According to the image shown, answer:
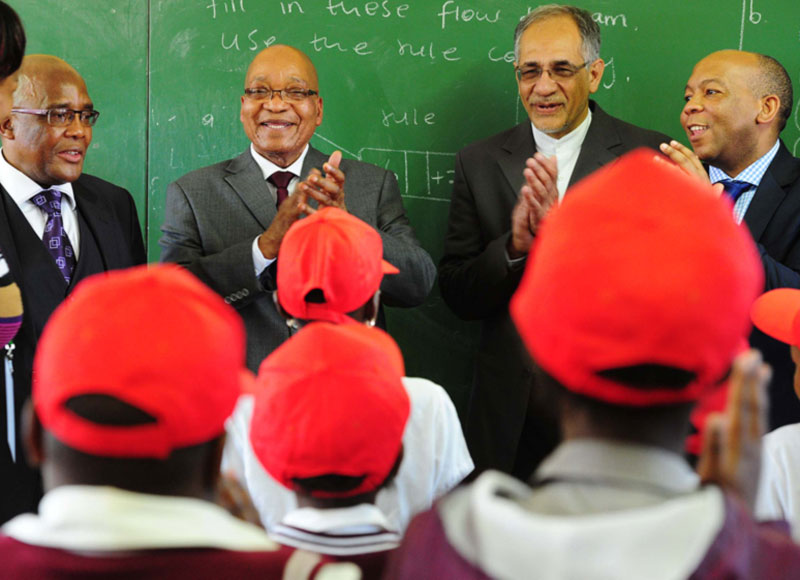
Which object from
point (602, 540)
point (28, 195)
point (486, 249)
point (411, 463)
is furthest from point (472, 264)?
point (602, 540)

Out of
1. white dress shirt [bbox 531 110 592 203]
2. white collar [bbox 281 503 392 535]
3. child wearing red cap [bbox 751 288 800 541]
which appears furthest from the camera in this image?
white dress shirt [bbox 531 110 592 203]

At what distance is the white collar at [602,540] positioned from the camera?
0.92 metres

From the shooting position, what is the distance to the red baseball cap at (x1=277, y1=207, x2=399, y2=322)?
2.14 metres

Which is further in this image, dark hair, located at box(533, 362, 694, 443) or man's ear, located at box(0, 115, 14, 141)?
man's ear, located at box(0, 115, 14, 141)

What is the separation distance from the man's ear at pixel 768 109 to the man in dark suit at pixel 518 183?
422 mm

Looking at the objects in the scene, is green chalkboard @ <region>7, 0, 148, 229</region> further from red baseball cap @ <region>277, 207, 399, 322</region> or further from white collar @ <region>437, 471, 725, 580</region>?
white collar @ <region>437, 471, 725, 580</region>

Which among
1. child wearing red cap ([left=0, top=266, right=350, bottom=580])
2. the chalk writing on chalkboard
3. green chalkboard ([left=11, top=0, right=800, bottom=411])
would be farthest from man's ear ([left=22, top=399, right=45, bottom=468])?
the chalk writing on chalkboard

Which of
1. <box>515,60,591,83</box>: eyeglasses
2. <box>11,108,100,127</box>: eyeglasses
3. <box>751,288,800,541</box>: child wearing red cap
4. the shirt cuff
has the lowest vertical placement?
<box>751,288,800,541</box>: child wearing red cap

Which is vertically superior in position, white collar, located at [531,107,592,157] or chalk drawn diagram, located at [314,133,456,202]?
white collar, located at [531,107,592,157]

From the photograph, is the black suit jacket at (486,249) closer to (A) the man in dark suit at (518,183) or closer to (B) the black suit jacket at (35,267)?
(A) the man in dark suit at (518,183)

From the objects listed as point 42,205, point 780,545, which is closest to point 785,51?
point 42,205

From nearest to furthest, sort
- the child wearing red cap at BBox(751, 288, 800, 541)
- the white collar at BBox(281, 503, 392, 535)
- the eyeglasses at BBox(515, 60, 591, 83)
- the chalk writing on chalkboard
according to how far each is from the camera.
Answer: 1. the white collar at BBox(281, 503, 392, 535)
2. the child wearing red cap at BBox(751, 288, 800, 541)
3. the eyeglasses at BBox(515, 60, 591, 83)
4. the chalk writing on chalkboard

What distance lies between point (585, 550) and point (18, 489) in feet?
7.45

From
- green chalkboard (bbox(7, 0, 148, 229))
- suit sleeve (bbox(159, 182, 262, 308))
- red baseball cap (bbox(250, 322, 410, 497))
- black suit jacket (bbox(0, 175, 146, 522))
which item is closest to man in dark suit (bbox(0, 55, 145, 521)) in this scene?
black suit jacket (bbox(0, 175, 146, 522))
